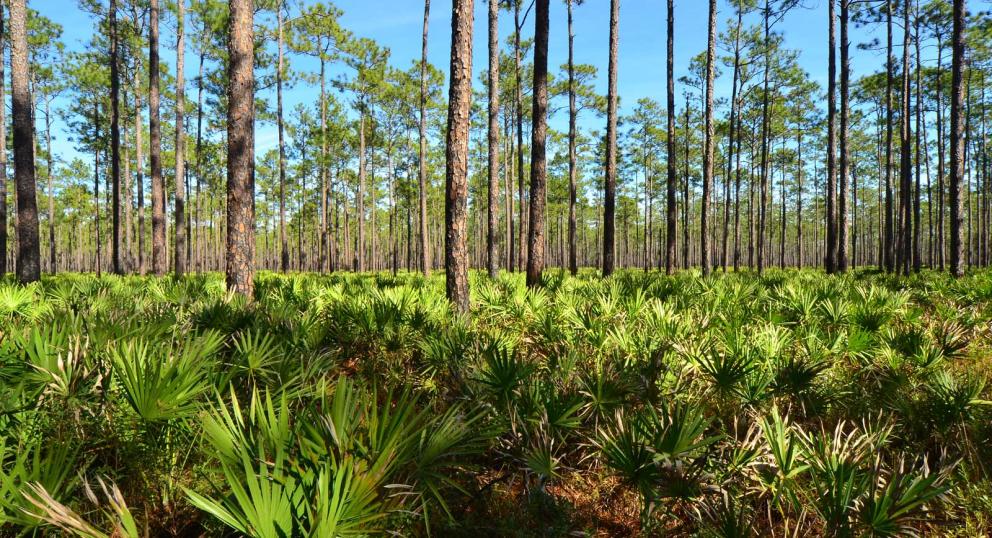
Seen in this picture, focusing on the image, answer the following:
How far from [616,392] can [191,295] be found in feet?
24.3

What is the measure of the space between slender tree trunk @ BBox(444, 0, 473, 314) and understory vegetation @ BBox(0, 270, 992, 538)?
2.07 meters

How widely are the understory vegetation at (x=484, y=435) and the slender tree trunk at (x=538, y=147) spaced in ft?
20.0

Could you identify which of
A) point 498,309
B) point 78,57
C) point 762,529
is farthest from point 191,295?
point 78,57

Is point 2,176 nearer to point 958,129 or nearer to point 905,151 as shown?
point 958,129

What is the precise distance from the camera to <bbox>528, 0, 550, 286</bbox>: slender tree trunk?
1173 centimetres

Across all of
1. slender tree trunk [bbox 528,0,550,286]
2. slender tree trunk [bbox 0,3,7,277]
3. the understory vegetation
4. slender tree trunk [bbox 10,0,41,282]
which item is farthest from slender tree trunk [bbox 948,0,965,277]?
slender tree trunk [bbox 0,3,7,277]

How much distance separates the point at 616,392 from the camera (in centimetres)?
361

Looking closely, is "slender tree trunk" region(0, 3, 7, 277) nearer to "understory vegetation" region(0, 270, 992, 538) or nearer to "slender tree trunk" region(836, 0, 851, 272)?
"understory vegetation" region(0, 270, 992, 538)

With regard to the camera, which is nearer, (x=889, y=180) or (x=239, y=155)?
(x=239, y=155)

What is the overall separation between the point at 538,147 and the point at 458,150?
5.69 metres

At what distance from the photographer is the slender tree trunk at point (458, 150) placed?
287 inches

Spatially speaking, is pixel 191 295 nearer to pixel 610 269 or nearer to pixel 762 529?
pixel 762 529

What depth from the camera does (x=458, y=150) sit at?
7555mm

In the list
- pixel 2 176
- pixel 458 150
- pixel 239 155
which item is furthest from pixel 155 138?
pixel 458 150
